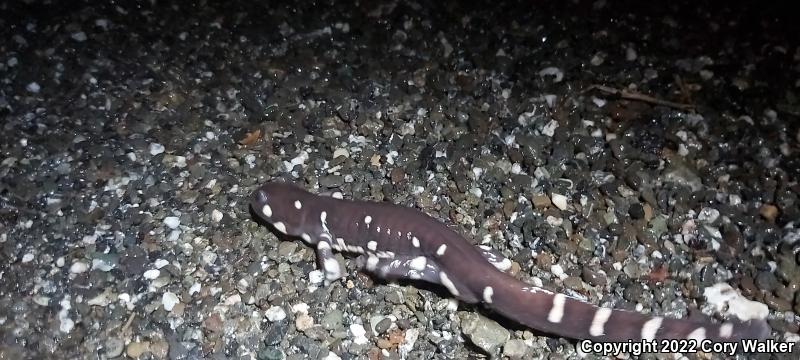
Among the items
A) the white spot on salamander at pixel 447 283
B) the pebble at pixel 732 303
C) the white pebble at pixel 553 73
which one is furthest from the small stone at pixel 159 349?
the white pebble at pixel 553 73

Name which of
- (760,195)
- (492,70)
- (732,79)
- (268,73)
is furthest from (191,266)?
(732,79)

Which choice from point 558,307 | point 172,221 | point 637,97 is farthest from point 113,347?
point 637,97

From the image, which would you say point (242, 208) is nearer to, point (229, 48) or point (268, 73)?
point (268, 73)

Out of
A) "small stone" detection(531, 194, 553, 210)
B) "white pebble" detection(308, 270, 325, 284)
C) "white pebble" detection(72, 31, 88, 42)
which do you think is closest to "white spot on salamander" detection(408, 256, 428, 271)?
"white pebble" detection(308, 270, 325, 284)

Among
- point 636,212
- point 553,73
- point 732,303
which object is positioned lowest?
point 732,303

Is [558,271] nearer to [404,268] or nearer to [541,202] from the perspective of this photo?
[541,202]
